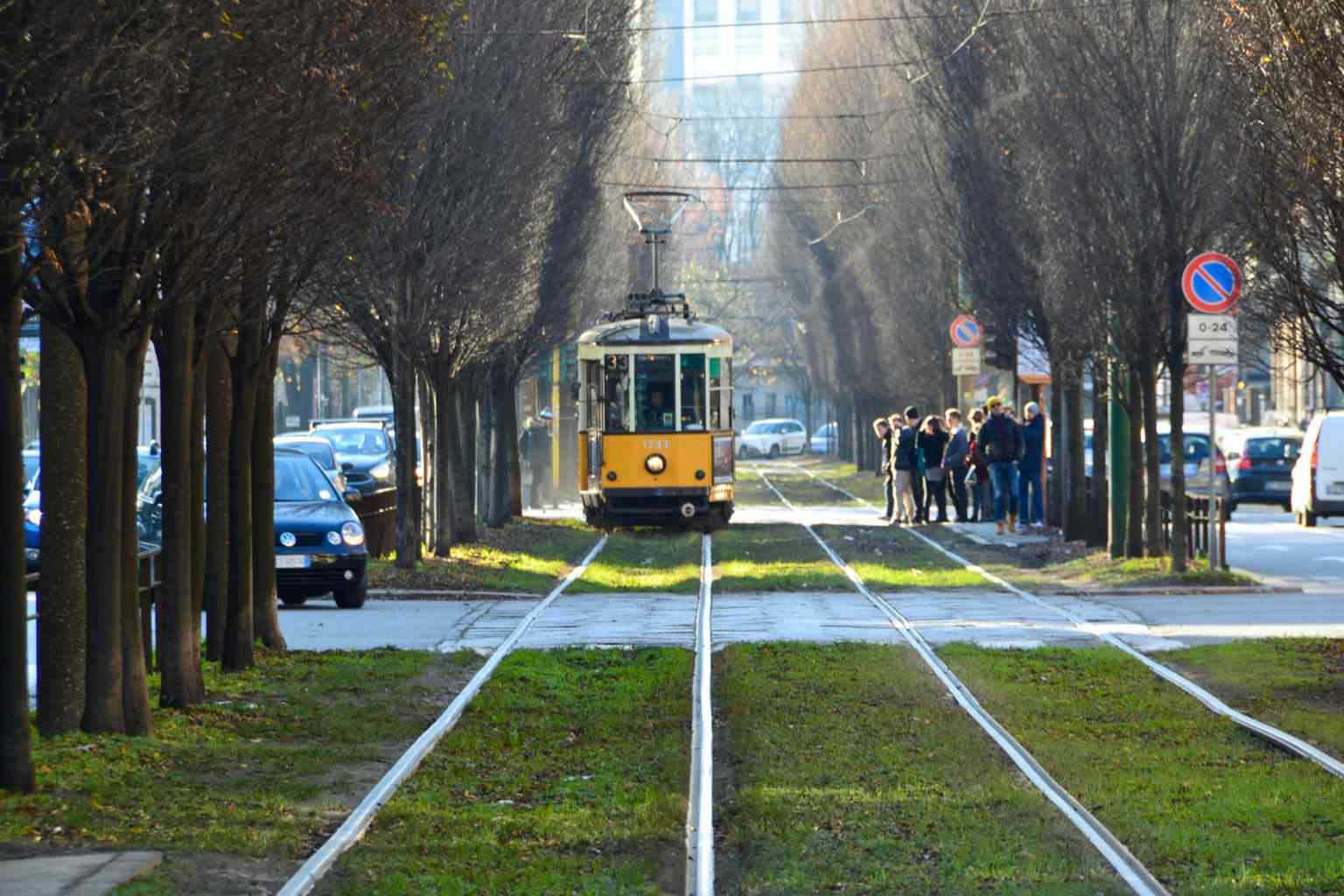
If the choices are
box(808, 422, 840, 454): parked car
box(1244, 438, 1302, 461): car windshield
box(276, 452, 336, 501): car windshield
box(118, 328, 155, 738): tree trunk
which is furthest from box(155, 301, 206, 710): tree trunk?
box(808, 422, 840, 454): parked car

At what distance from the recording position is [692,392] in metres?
33.2

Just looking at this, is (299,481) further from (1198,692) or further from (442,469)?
(1198,692)

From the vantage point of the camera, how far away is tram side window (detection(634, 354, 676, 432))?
32844 millimetres

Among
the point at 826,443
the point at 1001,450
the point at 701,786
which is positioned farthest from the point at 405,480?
the point at 826,443

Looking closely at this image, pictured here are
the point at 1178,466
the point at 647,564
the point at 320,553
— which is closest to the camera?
the point at 320,553

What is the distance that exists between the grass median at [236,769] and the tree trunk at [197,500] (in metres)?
0.52

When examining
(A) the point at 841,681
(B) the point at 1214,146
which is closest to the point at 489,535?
(B) the point at 1214,146

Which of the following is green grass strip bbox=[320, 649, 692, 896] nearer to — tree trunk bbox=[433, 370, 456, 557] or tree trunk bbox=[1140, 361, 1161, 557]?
tree trunk bbox=[1140, 361, 1161, 557]

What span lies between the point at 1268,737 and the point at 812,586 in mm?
12176

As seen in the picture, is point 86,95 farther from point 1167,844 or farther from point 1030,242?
point 1030,242

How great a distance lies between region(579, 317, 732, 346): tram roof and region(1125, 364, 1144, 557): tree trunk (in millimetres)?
7526

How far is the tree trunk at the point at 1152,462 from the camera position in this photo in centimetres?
2497

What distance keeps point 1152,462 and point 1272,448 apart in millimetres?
19246

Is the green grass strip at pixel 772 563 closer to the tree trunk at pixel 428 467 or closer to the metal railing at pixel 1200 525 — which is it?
the tree trunk at pixel 428 467
